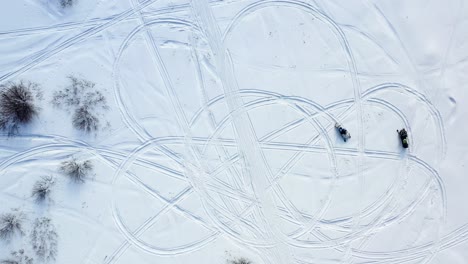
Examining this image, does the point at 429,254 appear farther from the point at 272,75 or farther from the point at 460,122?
the point at 272,75

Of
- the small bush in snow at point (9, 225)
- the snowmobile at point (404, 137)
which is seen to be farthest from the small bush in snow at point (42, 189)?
the snowmobile at point (404, 137)

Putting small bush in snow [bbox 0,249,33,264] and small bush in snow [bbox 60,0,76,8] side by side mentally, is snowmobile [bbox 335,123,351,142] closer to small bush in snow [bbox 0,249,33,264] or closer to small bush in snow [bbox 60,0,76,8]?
small bush in snow [bbox 60,0,76,8]

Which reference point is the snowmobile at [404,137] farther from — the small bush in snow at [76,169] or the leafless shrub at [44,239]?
the leafless shrub at [44,239]

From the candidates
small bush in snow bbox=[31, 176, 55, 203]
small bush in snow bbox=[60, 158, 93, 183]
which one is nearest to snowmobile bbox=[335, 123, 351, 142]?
small bush in snow bbox=[60, 158, 93, 183]

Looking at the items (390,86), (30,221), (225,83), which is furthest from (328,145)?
(30,221)

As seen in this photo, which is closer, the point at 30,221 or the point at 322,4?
the point at 30,221

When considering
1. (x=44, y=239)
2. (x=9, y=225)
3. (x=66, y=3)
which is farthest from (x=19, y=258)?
(x=66, y=3)

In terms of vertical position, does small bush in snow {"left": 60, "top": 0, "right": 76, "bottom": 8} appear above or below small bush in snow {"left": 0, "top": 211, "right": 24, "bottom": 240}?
above
